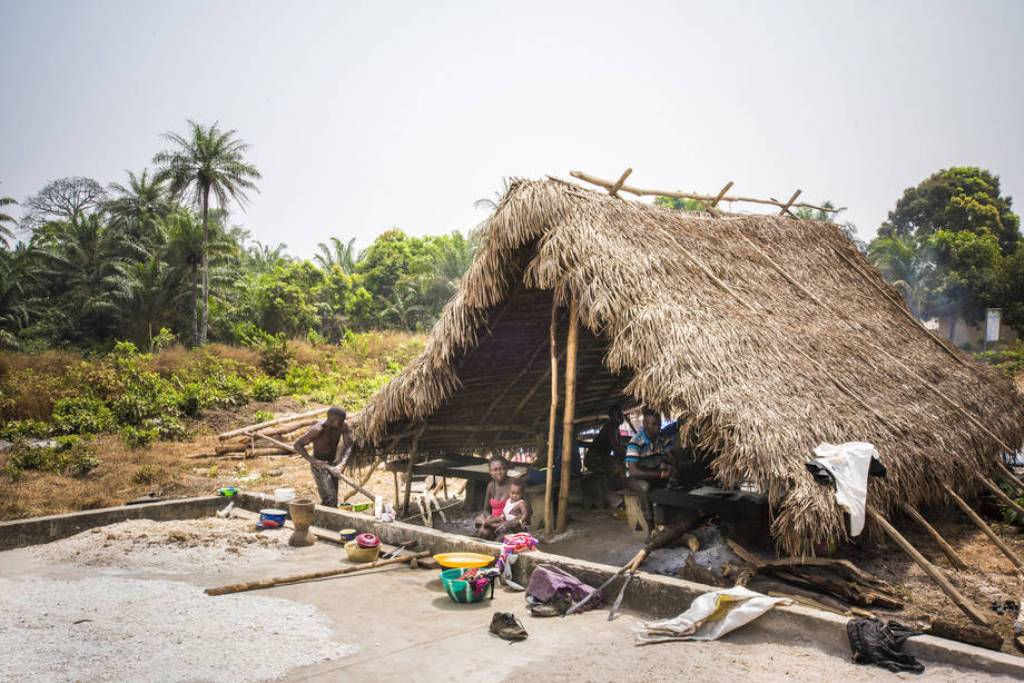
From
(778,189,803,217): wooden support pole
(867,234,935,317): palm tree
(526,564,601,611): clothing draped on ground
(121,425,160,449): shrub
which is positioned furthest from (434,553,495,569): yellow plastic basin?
(867,234,935,317): palm tree

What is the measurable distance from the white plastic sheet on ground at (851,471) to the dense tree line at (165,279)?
2858 centimetres

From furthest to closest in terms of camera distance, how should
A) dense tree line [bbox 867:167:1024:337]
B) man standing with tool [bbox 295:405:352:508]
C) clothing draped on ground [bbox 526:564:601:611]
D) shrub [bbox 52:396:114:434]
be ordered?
dense tree line [bbox 867:167:1024:337]
shrub [bbox 52:396:114:434]
man standing with tool [bbox 295:405:352:508]
clothing draped on ground [bbox 526:564:601:611]

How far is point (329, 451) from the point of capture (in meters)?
10.0

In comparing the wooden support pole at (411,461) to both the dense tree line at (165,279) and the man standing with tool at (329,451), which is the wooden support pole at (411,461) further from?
the dense tree line at (165,279)

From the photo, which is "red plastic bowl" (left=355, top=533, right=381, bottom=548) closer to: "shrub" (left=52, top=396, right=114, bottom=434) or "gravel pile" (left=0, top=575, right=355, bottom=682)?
"gravel pile" (left=0, top=575, right=355, bottom=682)

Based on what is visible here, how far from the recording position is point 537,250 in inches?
314

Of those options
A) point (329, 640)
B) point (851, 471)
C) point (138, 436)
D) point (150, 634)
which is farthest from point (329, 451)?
point (138, 436)

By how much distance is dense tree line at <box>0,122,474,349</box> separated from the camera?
31781 millimetres

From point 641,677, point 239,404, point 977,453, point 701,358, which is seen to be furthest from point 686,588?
point 239,404

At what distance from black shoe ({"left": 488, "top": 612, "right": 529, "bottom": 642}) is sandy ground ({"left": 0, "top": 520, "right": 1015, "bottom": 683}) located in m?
0.06

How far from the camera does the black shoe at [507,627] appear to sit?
512 centimetres

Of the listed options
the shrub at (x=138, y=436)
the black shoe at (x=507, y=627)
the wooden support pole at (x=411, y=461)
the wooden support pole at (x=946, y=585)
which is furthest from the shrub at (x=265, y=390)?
the wooden support pole at (x=946, y=585)

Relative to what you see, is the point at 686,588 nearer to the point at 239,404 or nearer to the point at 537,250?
the point at 537,250

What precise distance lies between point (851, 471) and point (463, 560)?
10.7 ft
